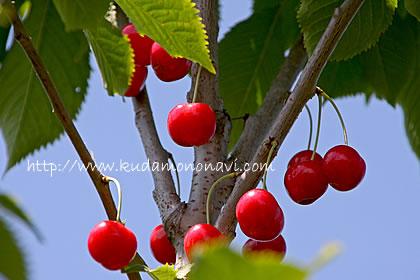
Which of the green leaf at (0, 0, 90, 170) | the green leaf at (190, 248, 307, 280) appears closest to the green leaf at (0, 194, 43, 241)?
the green leaf at (190, 248, 307, 280)

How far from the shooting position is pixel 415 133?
1331 millimetres

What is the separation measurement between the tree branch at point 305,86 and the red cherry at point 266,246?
120mm

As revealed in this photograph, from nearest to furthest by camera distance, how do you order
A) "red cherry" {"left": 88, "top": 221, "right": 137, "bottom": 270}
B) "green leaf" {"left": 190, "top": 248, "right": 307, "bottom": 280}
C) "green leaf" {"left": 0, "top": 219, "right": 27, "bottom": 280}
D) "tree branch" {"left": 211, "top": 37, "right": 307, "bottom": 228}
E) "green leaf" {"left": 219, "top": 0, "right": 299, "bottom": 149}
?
"green leaf" {"left": 190, "top": 248, "right": 307, "bottom": 280} → "green leaf" {"left": 0, "top": 219, "right": 27, "bottom": 280} → "red cherry" {"left": 88, "top": 221, "right": 137, "bottom": 270} → "tree branch" {"left": 211, "top": 37, "right": 307, "bottom": 228} → "green leaf" {"left": 219, "top": 0, "right": 299, "bottom": 149}

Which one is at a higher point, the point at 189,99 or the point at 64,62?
the point at 64,62

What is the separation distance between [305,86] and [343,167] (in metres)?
0.25

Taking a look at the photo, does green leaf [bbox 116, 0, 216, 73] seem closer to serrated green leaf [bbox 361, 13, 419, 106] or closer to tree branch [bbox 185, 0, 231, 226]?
tree branch [bbox 185, 0, 231, 226]

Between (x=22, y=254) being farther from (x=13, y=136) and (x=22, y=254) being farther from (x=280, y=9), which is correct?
(x=280, y=9)

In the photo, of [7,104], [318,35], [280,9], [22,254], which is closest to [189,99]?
[318,35]

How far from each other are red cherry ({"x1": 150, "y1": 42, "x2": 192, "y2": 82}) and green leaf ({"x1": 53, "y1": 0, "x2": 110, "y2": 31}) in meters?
0.46

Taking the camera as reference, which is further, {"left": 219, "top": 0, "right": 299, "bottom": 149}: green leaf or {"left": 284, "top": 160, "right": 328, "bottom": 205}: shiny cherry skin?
{"left": 219, "top": 0, "right": 299, "bottom": 149}: green leaf

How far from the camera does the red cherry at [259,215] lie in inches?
36.6

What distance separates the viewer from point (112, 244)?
1007 millimetres

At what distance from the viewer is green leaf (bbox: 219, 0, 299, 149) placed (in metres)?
1.55

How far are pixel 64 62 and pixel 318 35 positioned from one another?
63 cm
